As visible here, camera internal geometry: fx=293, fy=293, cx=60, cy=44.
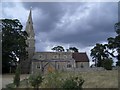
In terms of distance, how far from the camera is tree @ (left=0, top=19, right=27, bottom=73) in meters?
61.9

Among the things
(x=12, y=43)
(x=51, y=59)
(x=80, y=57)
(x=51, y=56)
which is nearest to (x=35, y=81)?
(x=12, y=43)

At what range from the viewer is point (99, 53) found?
3250 inches

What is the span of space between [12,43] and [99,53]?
94.9 ft

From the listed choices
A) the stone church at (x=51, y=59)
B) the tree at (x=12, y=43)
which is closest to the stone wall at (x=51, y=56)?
the stone church at (x=51, y=59)

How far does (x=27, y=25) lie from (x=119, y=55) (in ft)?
111

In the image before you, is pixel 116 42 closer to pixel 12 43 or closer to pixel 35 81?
pixel 12 43

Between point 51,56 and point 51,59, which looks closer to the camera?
point 51,59

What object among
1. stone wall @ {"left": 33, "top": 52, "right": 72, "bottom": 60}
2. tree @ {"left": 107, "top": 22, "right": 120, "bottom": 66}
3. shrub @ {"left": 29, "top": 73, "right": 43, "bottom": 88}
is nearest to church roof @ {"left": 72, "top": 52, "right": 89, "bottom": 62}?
stone wall @ {"left": 33, "top": 52, "right": 72, "bottom": 60}

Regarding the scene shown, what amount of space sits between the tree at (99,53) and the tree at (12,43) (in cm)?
2358

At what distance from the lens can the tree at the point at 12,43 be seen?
61.9 m

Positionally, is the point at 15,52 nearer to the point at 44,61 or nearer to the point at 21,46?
the point at 21,46

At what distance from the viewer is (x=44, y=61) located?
80.9m

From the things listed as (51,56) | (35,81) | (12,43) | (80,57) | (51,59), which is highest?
(12,43)

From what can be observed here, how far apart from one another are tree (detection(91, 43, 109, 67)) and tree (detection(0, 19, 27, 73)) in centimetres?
2358
